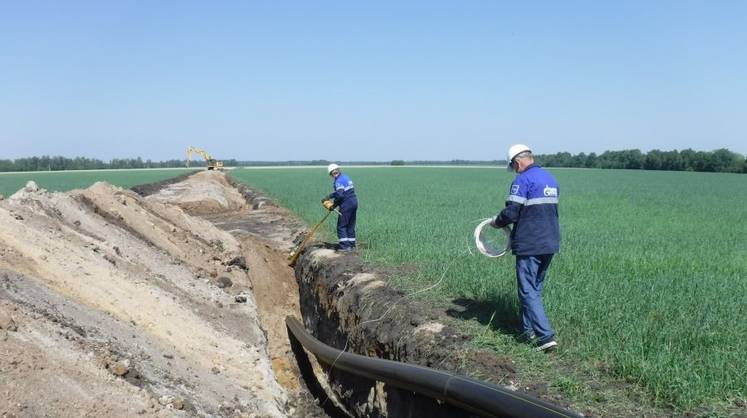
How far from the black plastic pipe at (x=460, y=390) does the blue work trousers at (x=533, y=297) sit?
1067 mm

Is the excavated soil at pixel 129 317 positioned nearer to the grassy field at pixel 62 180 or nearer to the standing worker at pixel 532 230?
the standing worker at pixel 532 230

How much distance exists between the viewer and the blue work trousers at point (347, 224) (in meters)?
9.77

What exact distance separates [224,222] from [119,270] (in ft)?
32.3

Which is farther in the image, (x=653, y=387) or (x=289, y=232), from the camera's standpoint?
(x=289, y=232)

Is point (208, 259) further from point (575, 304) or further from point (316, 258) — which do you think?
point (575, 304)

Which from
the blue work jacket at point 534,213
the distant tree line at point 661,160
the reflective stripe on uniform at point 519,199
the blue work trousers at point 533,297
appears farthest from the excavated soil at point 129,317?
the distant tree line at point 661,160

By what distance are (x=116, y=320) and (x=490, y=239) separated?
384 centimetres

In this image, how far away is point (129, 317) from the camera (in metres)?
6.18

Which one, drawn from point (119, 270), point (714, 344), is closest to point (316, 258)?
point (119, 270)

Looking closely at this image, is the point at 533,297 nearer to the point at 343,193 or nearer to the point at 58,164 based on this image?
the point at 343,193

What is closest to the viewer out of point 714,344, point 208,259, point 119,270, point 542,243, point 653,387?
point 653,387

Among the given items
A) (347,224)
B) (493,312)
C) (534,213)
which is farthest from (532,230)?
(347,224)

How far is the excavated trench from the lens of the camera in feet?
14.2

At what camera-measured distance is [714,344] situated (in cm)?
461
